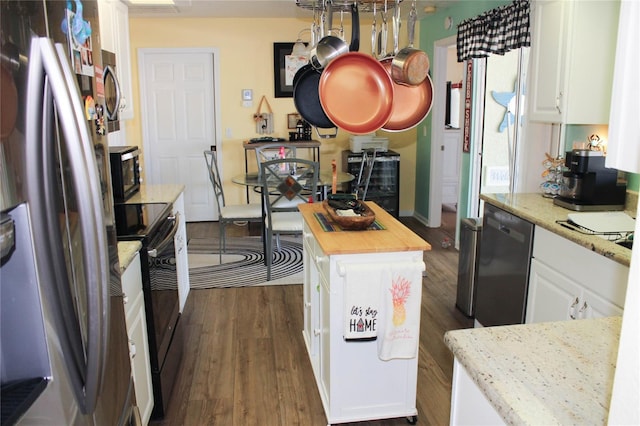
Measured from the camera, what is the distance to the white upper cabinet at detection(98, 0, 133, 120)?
3234 mm

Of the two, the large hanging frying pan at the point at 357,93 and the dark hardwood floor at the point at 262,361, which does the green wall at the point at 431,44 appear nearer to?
the dark hardwood floor at the point at 262,361

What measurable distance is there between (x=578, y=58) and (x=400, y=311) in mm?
1832

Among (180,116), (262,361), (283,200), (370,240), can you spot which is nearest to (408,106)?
(370,240)

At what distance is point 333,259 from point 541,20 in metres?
2.12

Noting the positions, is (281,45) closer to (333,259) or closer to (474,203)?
(474,203)

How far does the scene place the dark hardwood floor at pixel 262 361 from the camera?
2.49 m

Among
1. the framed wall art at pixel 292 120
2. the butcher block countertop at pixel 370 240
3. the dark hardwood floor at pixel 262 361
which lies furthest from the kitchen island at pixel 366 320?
the framed wall art at pixel 292 120

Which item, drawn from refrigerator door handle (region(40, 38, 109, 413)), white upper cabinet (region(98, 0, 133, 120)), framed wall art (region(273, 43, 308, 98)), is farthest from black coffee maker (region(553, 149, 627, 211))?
framed wall art (region(273, 43, 308, 98))

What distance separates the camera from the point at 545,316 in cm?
256

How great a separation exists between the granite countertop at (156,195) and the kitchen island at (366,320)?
1164 mm

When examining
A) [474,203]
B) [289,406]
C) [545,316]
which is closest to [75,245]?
[289,406]

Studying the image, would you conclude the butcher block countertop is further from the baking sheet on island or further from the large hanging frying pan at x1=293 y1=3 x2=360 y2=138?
the baking sheet on island

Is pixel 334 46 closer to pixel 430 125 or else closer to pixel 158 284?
pixel 158 284

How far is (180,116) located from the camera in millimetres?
6055
